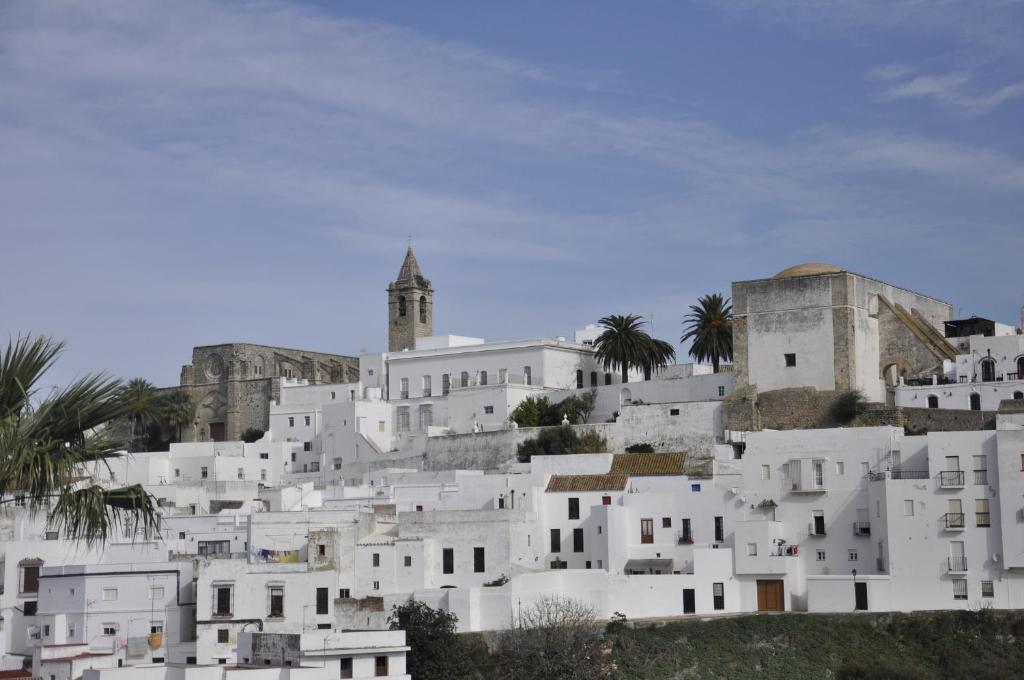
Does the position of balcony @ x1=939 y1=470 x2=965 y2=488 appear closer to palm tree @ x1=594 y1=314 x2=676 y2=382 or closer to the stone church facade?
palm tree @ x1=594 y1=314 x2=676 y2=382

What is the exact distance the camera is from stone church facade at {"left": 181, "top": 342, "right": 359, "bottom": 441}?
249 feet

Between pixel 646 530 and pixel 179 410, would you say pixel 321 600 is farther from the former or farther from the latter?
pixel 179 410

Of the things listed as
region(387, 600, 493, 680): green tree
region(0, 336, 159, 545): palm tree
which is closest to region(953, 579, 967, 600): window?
region(387, 600, 493, 680): green tree

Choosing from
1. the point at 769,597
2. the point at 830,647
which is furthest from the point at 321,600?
the point at 830,647

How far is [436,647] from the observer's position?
34531 mm

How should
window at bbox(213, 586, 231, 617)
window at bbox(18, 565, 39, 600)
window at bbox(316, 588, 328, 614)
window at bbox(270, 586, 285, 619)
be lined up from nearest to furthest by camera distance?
1. window at bbox(213, 586, 231, 617)
2. window at bbox(270, 586, 285, 619)
3. window at bbox(316, 588, 328, 614)
4. window at bbox(18, 565, 39, 600)

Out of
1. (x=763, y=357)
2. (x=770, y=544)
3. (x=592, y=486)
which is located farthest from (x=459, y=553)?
(x=763, y=357)

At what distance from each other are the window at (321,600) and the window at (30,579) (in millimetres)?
8577

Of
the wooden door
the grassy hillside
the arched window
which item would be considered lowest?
the grassy hillside

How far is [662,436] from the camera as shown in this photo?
5475 cm

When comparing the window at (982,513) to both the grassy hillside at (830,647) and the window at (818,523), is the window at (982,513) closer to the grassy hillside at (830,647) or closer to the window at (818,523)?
the grassy hillside at (830,647)

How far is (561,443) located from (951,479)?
18.0m

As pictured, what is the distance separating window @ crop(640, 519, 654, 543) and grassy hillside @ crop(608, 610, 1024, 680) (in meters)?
5.07

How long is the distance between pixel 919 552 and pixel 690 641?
23.9 ft
